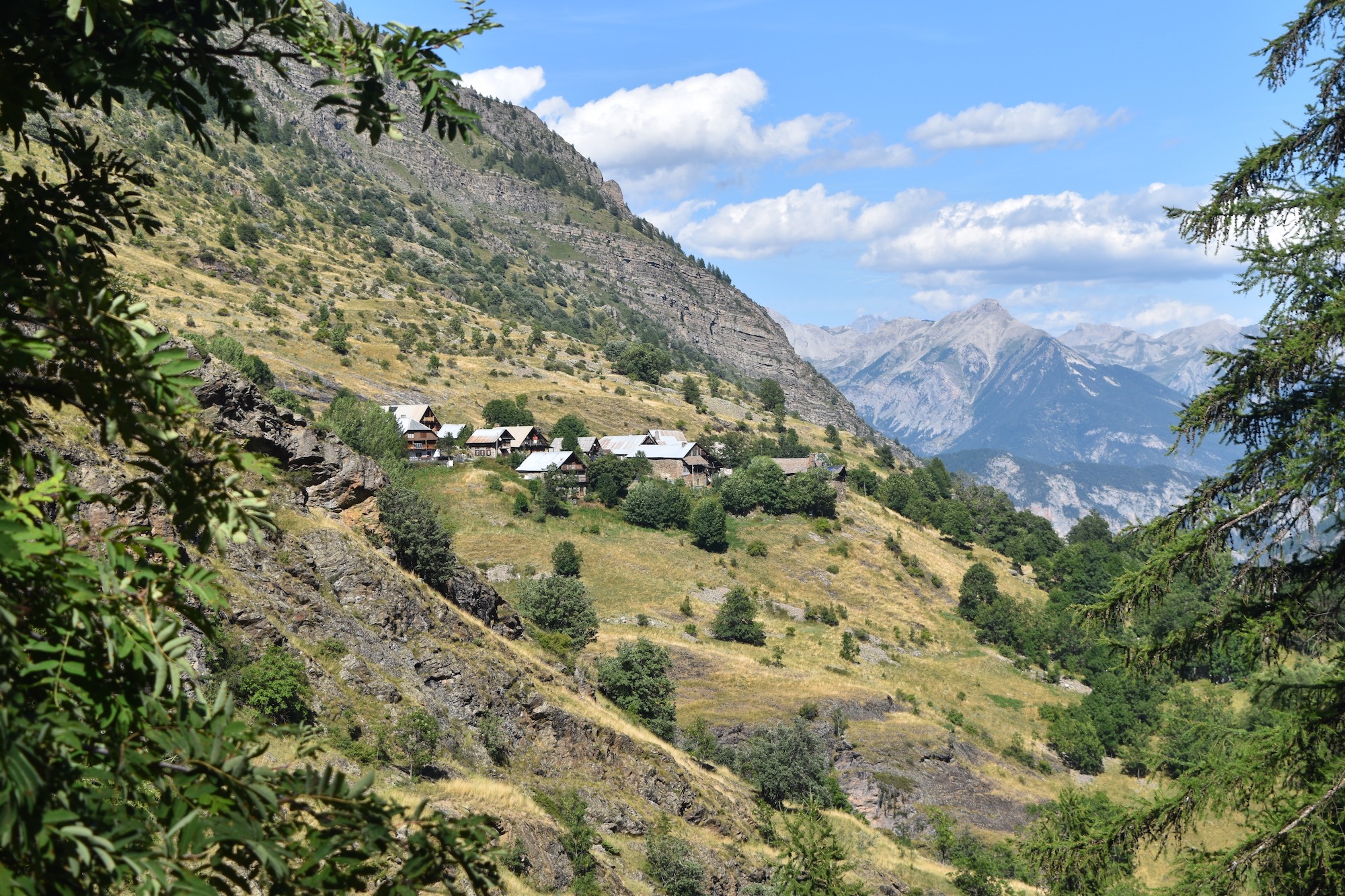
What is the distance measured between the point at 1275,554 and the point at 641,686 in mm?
32521

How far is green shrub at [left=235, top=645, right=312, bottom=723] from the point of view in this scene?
1844 centimetres

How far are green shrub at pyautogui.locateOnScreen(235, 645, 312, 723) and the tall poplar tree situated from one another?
15.6m

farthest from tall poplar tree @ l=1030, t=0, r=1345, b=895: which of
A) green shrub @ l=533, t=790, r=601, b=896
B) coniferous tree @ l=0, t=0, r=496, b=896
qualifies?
green shrub @ l=533, t=790, r=601, b=896

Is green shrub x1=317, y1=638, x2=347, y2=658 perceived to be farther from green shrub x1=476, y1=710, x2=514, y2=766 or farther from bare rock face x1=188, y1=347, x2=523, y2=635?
green shrub x1=476, y1=710, x2=514, y2=766

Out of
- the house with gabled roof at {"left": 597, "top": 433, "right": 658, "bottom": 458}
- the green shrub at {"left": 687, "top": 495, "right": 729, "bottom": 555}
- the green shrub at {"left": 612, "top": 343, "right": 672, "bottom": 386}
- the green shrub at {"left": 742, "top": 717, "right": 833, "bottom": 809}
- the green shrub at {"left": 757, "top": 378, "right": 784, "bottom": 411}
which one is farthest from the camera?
the green shrub at {"left": 757, "top": 378, "right": 784, "bottom": 411}

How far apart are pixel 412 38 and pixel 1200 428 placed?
10153 millimetres

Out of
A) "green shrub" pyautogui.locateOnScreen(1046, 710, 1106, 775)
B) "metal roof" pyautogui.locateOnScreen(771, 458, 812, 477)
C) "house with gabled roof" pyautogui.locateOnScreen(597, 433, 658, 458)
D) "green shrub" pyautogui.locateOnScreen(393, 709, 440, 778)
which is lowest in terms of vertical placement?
"green shrub" pyautogui.locateOnScreen(1046, 710, 1106, 775)

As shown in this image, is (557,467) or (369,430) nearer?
(369,430)

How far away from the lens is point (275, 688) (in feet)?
61.3

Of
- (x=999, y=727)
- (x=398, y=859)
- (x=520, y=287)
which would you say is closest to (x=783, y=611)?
(x=999, y=727)

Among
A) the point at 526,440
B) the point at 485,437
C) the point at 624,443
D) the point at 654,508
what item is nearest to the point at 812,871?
the point at 654,508

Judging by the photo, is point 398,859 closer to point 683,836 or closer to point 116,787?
point 116,787

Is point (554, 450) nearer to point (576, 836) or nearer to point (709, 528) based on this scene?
point (709, 528)

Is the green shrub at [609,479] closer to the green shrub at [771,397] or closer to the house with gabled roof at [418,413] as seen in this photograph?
the house with gabled roof at [418,413]
